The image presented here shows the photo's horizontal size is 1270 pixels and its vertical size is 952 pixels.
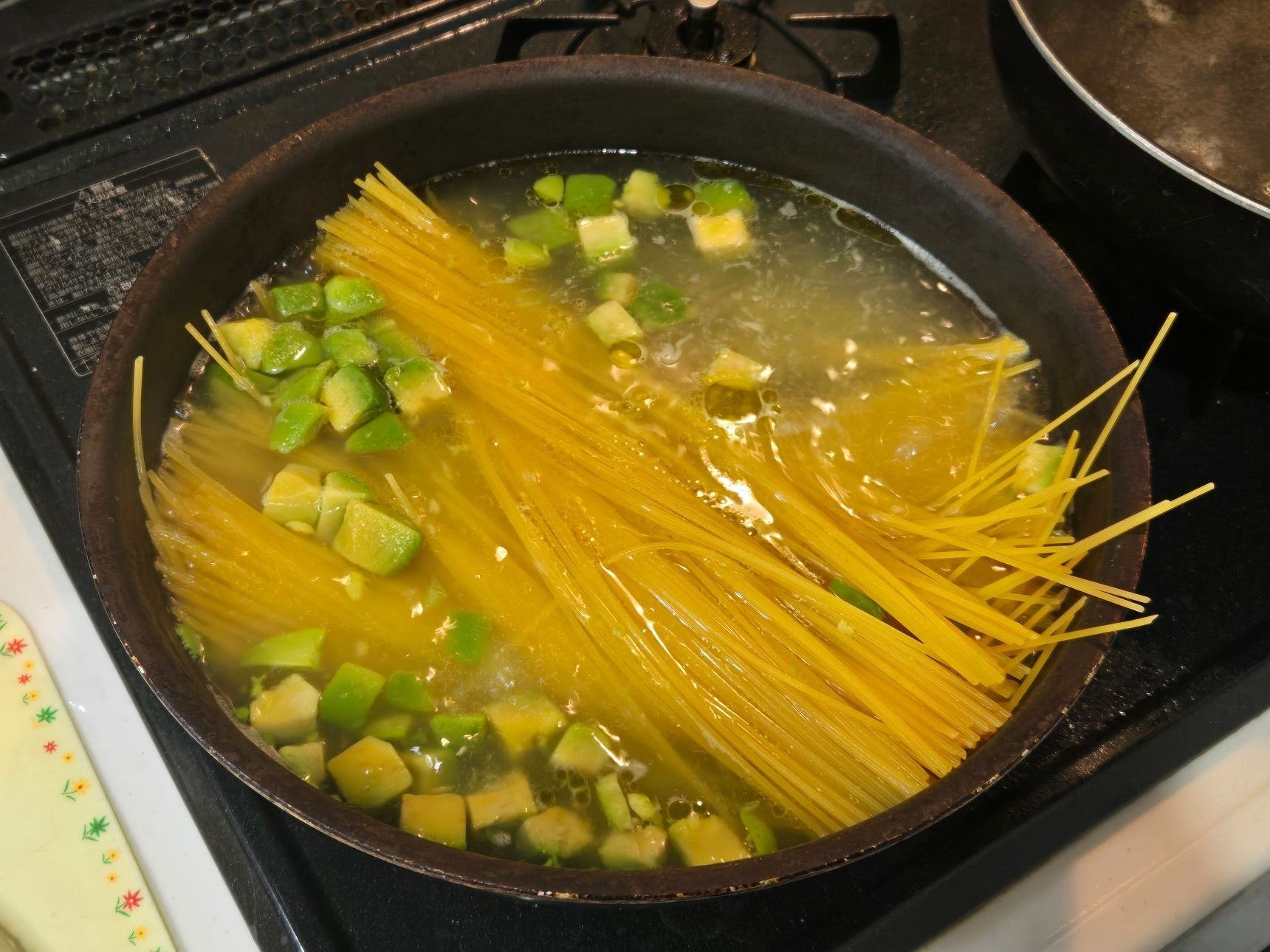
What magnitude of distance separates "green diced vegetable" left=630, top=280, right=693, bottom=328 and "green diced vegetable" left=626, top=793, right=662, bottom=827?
63 centimetres

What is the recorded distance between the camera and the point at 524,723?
1.01m

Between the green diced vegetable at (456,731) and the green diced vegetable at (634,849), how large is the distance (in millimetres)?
183

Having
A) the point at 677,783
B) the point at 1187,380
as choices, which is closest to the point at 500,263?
the point at 677,783

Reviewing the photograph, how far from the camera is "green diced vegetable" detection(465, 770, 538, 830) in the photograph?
969 mm

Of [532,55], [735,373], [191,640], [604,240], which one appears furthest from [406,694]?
[532,55]

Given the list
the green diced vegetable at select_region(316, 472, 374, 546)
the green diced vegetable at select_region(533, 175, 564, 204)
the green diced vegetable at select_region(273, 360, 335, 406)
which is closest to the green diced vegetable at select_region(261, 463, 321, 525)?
the green diced vegetable at select_region(316, 472, 374, 546)

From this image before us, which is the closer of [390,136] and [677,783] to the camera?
[677,783]

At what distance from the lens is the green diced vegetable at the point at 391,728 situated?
3.30ft

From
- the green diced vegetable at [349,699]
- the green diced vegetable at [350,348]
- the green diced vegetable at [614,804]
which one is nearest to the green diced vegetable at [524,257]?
the green diced vegetable at [350,348]

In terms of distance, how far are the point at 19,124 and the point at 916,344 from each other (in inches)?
57.9

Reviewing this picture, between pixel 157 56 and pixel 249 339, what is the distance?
2.42ft

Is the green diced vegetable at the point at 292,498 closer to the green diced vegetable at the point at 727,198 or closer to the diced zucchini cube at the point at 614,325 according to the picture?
the diced zucchini cube at the point at 614,325

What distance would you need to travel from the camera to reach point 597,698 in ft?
3.41

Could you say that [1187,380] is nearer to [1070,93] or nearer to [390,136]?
[1070,93]
